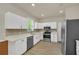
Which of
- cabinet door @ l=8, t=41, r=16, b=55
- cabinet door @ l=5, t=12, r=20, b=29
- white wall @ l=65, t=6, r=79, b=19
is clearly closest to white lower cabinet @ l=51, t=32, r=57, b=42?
white wall @ l=65, t=6, r=79, b=19

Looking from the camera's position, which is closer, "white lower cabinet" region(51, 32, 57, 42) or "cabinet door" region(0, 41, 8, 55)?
"cabinet door" region(0, 41, 8, 55)

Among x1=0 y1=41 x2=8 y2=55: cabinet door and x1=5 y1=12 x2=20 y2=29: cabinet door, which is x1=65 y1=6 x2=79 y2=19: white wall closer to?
x1=5 y1=12 x2=20 y2=29: cabinet door

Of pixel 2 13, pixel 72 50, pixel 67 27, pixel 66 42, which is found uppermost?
pixel 2 13

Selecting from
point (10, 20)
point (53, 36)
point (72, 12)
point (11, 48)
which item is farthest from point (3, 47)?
point (53, 36)

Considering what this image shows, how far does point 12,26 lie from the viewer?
516cm

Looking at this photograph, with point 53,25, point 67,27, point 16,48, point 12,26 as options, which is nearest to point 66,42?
point 67,27

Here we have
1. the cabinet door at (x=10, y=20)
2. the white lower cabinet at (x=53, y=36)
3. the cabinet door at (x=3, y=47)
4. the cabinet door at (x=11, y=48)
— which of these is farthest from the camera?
the white lower cabinet at (x=53, y=36)

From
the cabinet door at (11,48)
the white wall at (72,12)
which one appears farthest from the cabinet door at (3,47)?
the white wall at (72,12)

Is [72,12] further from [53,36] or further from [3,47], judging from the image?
[53,36]

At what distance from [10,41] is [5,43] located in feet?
0.91

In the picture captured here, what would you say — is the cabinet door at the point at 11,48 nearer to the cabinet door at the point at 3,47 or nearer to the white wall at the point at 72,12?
the cabinet door at the point at 3,47

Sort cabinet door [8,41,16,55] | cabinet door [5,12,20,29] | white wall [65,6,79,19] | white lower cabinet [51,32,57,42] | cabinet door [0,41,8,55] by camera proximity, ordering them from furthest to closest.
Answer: white lower cabinet [51,32,57,42]
white wall [65,6,79,19]
cabinet door [5,12,20,29]
cabinet door [8,41,16,55]
cabinet door [0,41,8,55]
